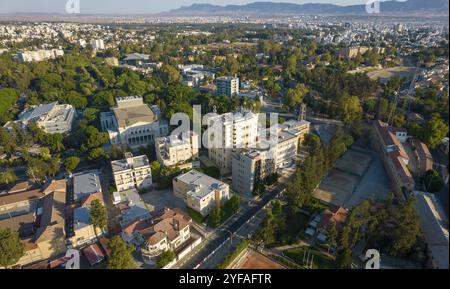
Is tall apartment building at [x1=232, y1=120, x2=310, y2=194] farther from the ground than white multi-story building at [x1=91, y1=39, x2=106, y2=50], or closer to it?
closer to it

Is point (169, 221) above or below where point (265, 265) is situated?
above

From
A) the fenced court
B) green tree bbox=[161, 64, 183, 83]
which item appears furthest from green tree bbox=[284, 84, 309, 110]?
green tree bbox=[161, 64, 183, 83]

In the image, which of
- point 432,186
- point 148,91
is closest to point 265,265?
point 432,186

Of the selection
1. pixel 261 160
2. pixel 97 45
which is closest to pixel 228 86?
pixel 261 160

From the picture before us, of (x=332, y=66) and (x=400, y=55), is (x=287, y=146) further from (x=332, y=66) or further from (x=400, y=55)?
(x=400, y=55)

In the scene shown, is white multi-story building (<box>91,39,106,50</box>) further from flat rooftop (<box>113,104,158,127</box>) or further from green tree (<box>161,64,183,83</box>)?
flat rooftop (<box>113,104,158,127</box>)

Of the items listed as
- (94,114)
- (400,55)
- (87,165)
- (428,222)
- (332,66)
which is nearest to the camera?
(428,222)

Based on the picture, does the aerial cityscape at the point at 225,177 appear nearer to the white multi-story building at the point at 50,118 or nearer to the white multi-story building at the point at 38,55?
the white multi-story building at the point at 50,118
